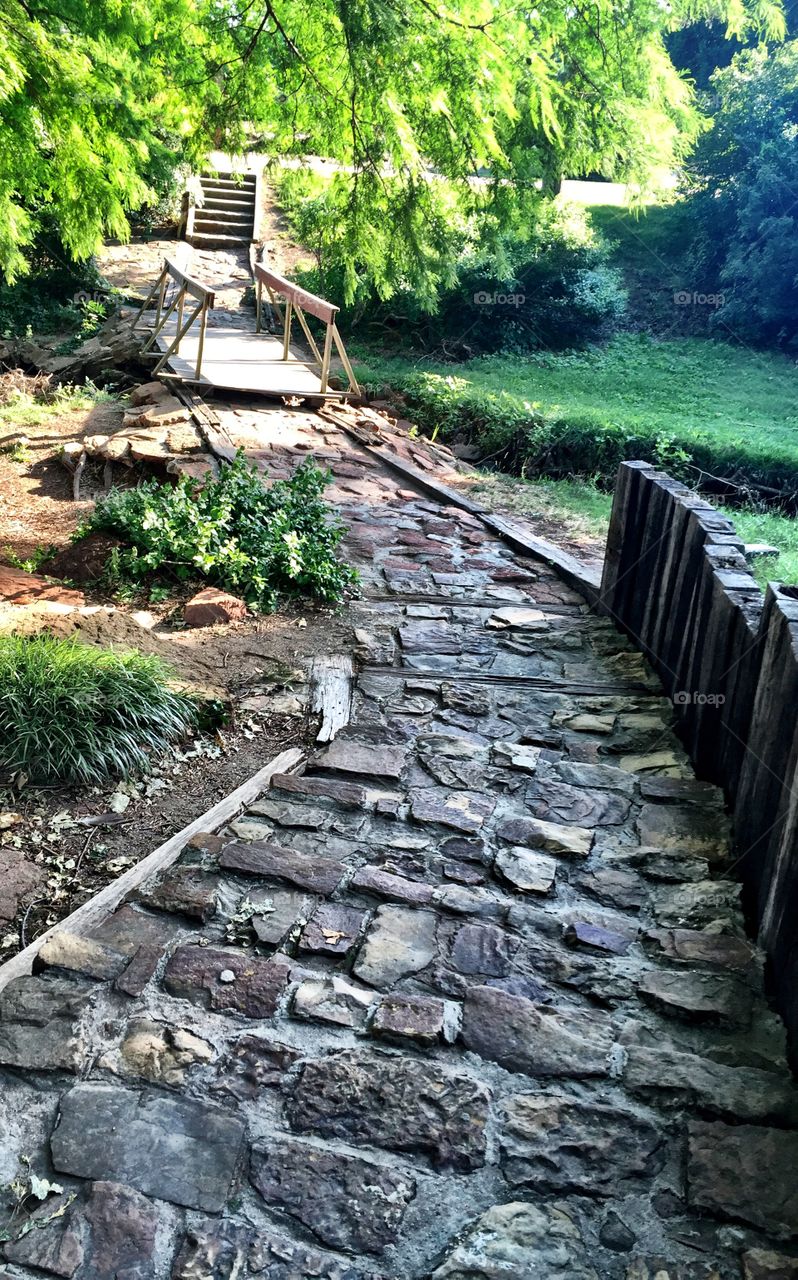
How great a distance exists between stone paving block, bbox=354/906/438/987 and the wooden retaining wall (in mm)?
988

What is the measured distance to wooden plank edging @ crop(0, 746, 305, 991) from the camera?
9.21ft

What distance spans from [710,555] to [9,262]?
4.77 metres

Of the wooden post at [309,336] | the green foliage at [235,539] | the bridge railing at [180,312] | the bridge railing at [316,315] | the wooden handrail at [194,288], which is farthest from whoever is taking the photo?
the wooden post at [309,336]

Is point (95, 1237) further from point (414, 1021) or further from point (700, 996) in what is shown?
point (700, 996)

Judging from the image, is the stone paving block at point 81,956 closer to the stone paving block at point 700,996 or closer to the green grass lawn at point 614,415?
the stone paving block at point 700,996

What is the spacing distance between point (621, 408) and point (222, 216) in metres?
9.59

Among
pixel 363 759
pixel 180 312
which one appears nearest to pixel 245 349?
pixel 180 312

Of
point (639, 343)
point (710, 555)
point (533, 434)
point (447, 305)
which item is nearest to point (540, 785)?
point (710, 555)

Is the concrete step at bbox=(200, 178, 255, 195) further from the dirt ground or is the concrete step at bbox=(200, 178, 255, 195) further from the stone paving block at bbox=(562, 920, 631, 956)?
the stone paving block at bbox=(562, 920, 631, 956)

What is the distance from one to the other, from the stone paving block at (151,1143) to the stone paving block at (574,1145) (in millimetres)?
633

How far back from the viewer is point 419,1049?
2.57 m

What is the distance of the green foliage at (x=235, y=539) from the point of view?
5.98 meters

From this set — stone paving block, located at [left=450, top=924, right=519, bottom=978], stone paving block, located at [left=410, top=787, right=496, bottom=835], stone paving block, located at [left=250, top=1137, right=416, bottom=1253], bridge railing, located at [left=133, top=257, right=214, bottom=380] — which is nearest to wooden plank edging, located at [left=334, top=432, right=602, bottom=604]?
bridge railing, located at [left=133, top=257, right=214, bottom=380]

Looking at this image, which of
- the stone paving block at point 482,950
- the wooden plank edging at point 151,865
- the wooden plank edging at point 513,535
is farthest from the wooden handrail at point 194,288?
the stone paving block at point 482,950
